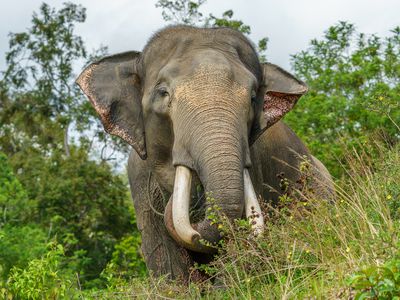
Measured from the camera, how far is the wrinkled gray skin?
843 centimetres

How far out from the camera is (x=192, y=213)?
906 cm

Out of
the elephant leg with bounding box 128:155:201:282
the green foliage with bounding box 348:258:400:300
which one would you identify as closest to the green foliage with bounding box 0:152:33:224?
the elephant leg with bounding box 128:155:201:282

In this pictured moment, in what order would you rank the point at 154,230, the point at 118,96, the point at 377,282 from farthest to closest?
the point at 154,230
the point at 118,96
the point at 377,282

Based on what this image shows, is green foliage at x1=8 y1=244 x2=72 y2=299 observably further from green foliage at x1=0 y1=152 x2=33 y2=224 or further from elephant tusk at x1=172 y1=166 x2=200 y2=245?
green foliage at x1=0 y1=152 x2=33 y2=224

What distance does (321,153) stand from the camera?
18594 millimetres

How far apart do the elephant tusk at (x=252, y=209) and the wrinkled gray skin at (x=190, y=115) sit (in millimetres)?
94

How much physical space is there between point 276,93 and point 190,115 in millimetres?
1480

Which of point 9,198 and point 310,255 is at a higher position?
point 9,198

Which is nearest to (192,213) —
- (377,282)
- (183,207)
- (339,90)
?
(183,207)

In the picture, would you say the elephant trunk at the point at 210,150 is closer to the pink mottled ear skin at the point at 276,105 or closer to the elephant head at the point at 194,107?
the elephant head at the point at 194,107

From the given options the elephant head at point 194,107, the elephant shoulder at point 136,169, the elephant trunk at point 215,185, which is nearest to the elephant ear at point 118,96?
the elephant head at point 194,107

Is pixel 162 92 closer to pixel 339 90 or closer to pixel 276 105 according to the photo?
pixel 276 105

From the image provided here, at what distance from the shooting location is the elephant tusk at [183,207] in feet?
26.8

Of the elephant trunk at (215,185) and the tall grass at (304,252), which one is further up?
the elephant trunk at (215,185)
